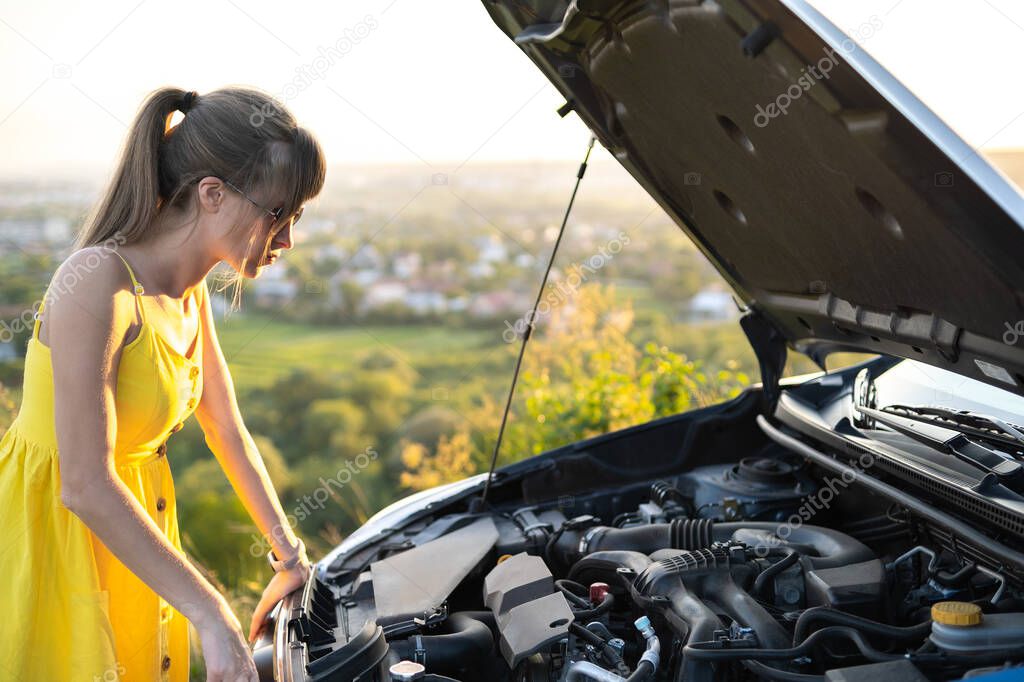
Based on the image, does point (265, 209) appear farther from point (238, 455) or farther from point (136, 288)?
point (238, 455)

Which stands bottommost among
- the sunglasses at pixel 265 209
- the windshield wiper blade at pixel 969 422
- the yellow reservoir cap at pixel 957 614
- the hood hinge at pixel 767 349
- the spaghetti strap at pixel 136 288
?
the yellow reservoir cap at pixel 957 614

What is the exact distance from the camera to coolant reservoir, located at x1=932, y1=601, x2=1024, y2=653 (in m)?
1.59

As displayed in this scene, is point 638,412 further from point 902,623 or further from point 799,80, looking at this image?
point 799,80

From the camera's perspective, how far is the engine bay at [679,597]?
5.68 ft

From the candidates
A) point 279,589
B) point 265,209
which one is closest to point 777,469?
point 279,589

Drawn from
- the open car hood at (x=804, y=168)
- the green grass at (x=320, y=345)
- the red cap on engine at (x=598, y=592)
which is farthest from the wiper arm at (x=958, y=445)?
the green grass at (x=320, y=345)

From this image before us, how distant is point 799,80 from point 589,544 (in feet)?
4.50

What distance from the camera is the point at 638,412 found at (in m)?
4.97

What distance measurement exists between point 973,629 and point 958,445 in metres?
0.55

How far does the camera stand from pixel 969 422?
6.81 ft

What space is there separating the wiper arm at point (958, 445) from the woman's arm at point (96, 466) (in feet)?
5.33

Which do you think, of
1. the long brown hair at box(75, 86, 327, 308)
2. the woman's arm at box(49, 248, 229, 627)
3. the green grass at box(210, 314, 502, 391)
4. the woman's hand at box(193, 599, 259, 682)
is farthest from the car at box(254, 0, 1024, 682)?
the green grass at box(210, 314, 502, 391)

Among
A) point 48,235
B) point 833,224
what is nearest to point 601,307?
point 833,224

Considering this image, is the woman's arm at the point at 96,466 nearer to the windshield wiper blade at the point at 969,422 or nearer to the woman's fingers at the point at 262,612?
the woman's fingers at the point at 262,612
